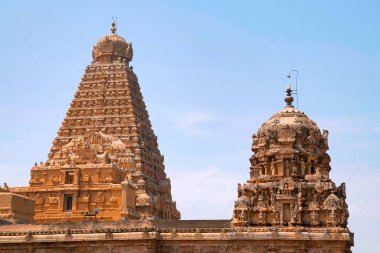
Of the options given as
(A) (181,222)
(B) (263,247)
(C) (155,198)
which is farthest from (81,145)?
(B) (263,247)

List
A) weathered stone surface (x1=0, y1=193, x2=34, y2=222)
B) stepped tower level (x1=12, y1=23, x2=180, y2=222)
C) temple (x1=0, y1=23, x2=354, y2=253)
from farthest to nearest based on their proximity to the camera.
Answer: stepped tower level (x1=12, y1=23, x2=180, y2=222) < weathered stone surface (x1=0, y1=193, x2=34, y2=222) < temple (x1=0, y1=23, x2=354, y2=253)

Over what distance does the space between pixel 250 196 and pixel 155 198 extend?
39091 millimetres

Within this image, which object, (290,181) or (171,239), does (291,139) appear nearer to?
(290,181)

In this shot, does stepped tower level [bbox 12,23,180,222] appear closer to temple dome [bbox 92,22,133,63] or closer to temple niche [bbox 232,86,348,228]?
temple dome [bbox 92,22,133,63]

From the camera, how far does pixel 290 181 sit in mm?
68875

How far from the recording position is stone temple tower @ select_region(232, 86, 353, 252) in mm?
66938

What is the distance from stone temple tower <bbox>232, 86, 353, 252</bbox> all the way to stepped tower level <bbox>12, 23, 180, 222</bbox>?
2481cm

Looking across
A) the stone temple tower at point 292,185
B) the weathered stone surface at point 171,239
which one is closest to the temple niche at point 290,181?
the stone temple tower at point 292,185

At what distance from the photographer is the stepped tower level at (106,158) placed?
102 metres

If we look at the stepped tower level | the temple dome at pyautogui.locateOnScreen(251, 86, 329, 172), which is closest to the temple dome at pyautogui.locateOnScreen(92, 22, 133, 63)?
the stepped tower level

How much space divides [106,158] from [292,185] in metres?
40.3

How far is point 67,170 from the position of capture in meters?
104

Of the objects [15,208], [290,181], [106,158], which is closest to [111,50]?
[106,158]

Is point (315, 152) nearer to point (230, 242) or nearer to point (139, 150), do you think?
point (230, 242)
